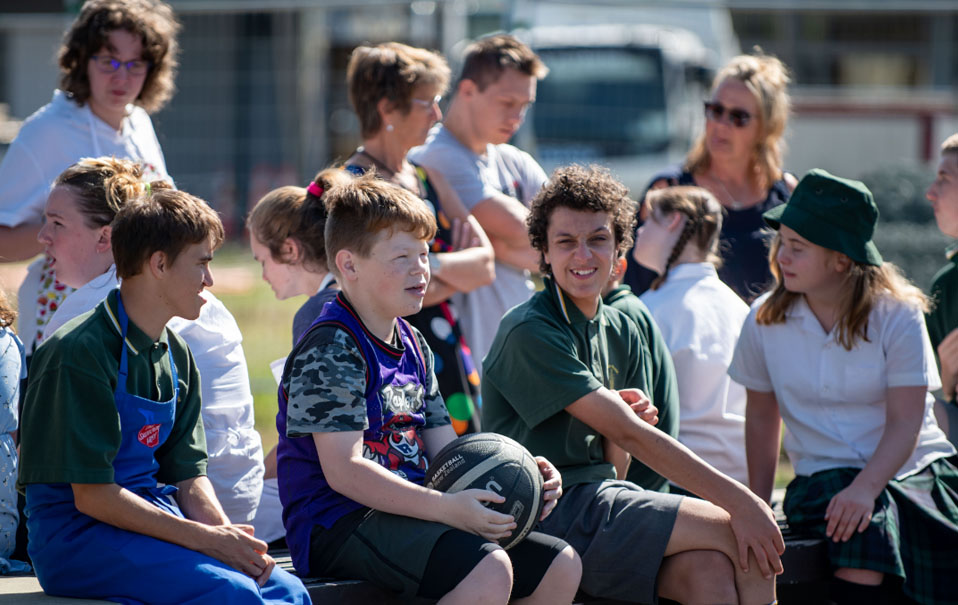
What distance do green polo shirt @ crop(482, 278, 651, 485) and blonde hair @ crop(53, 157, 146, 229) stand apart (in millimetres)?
1269

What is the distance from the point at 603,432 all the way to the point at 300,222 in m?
1.32

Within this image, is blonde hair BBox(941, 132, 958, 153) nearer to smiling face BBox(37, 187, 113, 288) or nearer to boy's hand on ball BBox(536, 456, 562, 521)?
boy's hand on ball BBox(536, 456, 562, 521)

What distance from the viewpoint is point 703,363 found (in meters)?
4.33

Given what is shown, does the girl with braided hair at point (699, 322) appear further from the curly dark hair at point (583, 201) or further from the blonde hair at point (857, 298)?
the curly dark hair at point (583, 201)

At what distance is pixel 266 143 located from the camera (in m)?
18.4

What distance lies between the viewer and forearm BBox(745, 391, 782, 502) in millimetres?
4199

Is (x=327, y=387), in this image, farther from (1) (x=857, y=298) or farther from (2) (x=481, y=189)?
(1) (x=857, y=298)

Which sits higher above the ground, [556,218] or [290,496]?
[556,218]

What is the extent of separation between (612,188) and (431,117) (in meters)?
1.11

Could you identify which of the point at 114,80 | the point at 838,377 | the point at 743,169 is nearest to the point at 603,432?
the point at 838,377

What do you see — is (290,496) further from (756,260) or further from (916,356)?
(756,260)

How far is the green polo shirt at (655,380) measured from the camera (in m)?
3.93

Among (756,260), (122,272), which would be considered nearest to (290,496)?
(122,272)

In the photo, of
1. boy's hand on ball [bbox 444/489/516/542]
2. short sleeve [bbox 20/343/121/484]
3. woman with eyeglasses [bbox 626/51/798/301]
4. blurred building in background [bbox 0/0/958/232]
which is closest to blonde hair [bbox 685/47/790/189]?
woman with eyeglasses [bbox 626/51/798/301]
